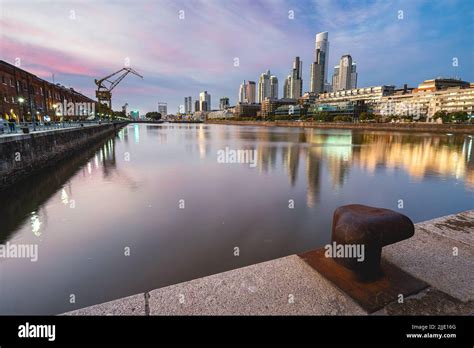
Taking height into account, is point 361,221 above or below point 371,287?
above

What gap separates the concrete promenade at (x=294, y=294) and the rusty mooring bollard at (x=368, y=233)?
0.48 meters

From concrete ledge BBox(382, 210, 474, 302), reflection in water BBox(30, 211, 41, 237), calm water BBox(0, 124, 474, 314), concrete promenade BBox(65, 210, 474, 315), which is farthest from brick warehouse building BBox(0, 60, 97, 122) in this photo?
concrete ledge BBox(382, 210, 474, 302)

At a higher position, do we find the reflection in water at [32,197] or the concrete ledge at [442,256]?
the concrete ledge at [442,256]

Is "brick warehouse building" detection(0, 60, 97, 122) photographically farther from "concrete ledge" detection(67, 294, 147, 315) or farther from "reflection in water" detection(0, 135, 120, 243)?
"concrete ledge" detection(67, 294, 147, 315)

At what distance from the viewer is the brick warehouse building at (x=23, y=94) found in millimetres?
39094

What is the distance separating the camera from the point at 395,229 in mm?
3543

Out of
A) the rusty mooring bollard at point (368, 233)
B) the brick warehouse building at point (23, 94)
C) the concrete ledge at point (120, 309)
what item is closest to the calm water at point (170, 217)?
the concrete ledge at point (120, 309)

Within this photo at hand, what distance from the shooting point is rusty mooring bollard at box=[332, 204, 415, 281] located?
343 centimetres

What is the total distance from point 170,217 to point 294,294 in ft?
25.5

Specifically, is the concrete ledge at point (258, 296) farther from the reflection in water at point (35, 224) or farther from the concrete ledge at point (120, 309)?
the reflection in water at point (35, 224)

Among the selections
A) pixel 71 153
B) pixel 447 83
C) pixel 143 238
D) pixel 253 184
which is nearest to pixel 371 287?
pixel 143 238

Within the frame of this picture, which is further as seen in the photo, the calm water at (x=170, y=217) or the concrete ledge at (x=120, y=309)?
the calm water at (x=170, y=217)
